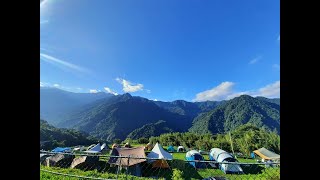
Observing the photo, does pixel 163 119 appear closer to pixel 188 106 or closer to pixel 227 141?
pixel 188 106

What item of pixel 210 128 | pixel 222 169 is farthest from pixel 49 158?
pixel 210 128

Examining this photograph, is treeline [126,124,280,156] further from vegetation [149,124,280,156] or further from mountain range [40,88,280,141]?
mountain range [40,88,280,141]

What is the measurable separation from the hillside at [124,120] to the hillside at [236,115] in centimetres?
588

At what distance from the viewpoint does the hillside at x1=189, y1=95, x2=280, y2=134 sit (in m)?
40.8

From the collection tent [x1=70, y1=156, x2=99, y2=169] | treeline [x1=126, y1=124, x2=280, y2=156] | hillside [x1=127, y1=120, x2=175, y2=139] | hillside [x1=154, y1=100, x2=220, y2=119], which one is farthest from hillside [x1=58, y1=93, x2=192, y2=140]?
tent [x1=70, y1=156, x2=99, y2=169]

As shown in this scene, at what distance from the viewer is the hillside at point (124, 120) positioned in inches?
1888

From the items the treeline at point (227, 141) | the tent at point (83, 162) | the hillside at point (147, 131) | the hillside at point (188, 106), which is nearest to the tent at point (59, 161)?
the tent at point (83, 162)

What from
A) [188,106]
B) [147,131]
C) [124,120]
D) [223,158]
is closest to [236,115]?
[147,131]

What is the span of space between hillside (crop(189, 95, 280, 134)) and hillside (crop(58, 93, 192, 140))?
5.88 metres

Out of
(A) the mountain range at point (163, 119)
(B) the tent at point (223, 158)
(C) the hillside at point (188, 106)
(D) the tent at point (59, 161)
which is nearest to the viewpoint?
(B) the tent at point (223, 158)

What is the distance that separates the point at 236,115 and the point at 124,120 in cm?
2430

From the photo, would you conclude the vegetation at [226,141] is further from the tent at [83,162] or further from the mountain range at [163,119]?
the tent at [83,162]

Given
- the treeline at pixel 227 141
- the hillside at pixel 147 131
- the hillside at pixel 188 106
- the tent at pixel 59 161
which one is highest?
the hillside at pixel 188 106
